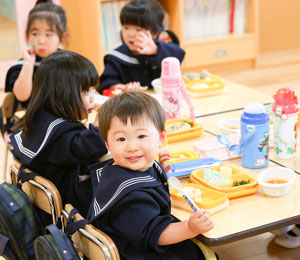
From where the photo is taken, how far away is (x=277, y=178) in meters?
1.63

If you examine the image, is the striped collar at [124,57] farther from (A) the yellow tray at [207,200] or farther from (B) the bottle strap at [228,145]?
(A) the yellow tray at [207,200]

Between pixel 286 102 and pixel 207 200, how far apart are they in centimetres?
45

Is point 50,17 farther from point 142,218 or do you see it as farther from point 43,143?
point 142,218

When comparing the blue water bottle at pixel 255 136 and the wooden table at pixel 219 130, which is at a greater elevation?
the blue water bottle at pixel 255 136

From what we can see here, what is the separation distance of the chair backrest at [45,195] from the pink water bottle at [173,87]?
24.7 inches

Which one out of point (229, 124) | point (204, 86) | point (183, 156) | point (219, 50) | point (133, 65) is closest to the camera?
point (183, 156)

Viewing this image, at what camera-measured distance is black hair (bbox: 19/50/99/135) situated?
196cm

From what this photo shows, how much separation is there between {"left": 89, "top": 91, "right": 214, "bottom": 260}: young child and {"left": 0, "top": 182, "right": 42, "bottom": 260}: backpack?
1.04 ft

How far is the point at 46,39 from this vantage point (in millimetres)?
2834

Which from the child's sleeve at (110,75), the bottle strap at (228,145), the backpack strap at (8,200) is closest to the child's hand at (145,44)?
the child's sleeve at (110,75)

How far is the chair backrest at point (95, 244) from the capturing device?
140 cm

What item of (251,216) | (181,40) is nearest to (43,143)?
(251,216)

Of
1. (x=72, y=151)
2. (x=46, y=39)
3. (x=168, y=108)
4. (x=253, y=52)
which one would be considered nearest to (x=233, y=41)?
(x=253, y=52)

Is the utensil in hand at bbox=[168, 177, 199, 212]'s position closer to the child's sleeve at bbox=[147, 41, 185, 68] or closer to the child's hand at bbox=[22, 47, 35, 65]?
the child's sleeve at bbox=[147, 41, 185, 68]
